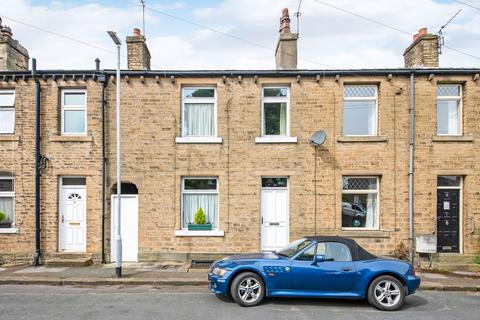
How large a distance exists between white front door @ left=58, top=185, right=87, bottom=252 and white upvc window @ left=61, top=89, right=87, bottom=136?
1.99 metres

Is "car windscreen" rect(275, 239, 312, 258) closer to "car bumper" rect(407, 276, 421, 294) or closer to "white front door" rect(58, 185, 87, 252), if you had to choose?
"car bumper" rect(407, 276, 421, 294)

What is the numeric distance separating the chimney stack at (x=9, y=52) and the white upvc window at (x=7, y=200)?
404 centimetres

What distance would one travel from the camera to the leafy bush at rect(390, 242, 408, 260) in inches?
423

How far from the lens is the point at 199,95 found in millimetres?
11461

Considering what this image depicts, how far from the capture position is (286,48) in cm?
1153

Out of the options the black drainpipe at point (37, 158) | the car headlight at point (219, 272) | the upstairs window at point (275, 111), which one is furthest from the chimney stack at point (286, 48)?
the black drainpipe at point (37, 158)

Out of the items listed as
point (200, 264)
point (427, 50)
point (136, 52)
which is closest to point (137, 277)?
point (200, 264)

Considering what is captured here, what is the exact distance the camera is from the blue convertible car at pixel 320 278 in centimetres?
691

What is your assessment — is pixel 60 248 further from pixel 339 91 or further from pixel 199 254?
pixel 339 91

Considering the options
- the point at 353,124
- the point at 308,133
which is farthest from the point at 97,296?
the point at 353,124

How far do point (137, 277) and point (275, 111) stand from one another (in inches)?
269

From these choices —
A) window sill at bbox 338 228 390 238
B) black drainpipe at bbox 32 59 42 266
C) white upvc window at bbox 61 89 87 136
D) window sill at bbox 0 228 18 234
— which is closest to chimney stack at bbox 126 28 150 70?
white upvc window at bbox 61 89 87 136

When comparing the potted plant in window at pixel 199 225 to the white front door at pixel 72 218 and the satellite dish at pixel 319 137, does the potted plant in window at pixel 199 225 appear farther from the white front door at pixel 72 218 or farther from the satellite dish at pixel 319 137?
the satellite dish at pixel 319 137

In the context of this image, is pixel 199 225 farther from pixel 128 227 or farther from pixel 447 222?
pixel 447 222
